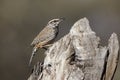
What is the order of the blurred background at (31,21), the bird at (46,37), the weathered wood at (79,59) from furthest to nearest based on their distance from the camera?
1. the blurred background at (31,21)
2. the bird at (46,37)
3. the weathered wood at (79,59)

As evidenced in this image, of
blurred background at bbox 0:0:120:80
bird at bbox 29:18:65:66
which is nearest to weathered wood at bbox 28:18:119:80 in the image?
bird at bbox 29:18:65:66

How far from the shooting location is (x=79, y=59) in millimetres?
5449

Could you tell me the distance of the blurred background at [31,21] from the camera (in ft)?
39.1

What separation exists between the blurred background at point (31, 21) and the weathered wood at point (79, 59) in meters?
5.41

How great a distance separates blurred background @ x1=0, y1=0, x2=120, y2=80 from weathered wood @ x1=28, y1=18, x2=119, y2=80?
5.41 meters

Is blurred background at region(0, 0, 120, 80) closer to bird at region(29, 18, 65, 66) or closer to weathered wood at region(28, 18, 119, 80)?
bird at region(29, 18, 65, 66)

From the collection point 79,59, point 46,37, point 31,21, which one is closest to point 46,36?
point 46,37

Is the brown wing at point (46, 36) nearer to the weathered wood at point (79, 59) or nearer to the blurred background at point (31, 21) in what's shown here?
the weathered wood at point (79, 59)

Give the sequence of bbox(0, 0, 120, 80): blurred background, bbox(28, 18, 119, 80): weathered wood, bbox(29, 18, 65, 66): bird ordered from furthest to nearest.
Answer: bbox(0, 0, 120, 80): blurred background → bbox(29, 18, 65, 66): bird → bbox(28, 18, 119, 80): weathered wood

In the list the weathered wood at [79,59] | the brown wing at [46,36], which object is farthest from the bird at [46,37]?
the weathered wood at [79,59]

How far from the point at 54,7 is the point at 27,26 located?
140 cm

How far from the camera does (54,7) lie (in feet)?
47.5

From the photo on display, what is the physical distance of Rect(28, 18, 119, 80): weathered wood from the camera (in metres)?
5.41

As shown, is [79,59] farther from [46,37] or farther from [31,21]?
[31,21]
